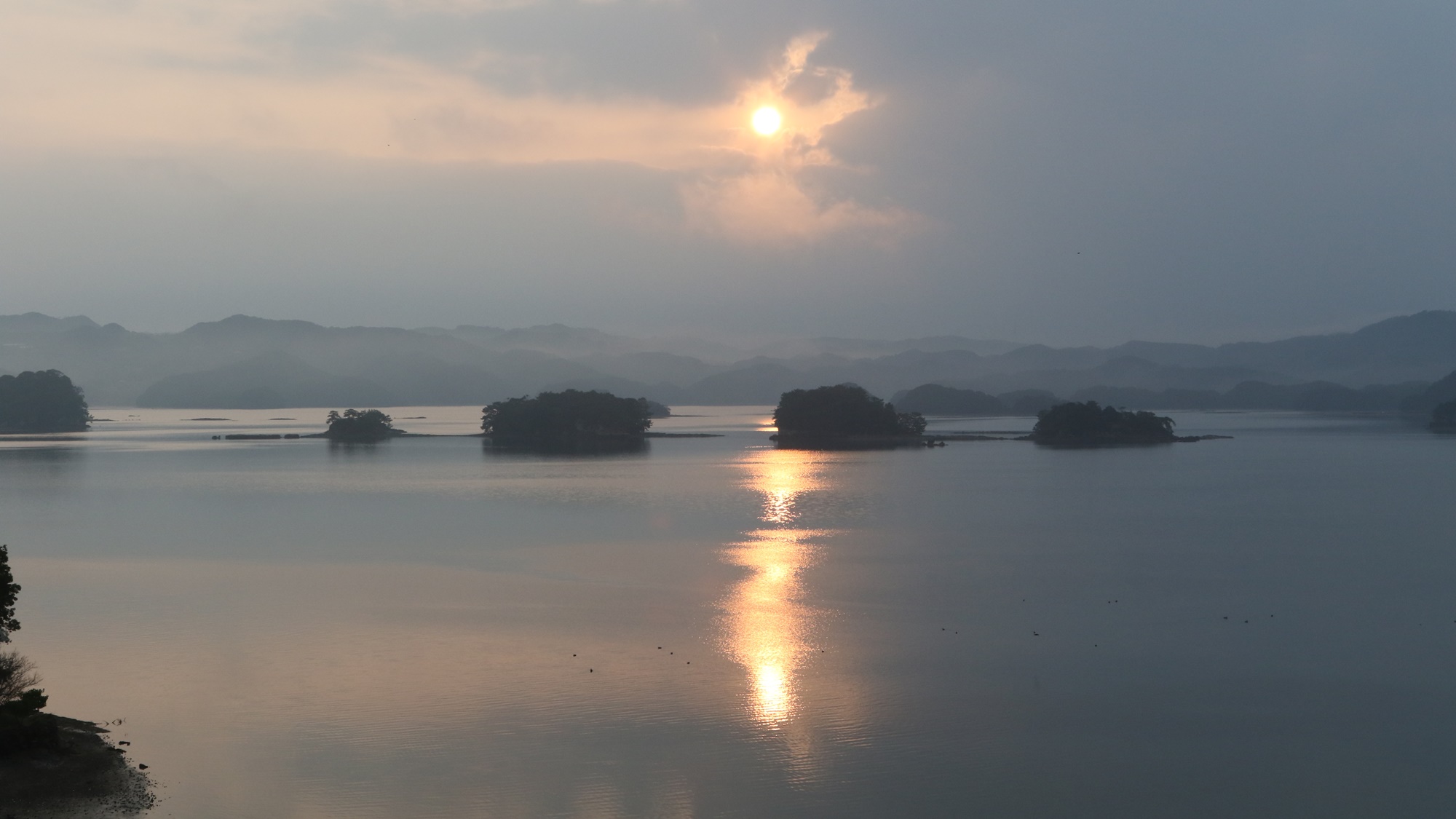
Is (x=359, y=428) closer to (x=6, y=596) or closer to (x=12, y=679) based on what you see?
(x=12, y=679)

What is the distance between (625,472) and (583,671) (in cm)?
4126

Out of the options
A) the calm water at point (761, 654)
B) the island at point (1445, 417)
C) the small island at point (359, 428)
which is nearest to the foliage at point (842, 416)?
the small island at point (359, 428)

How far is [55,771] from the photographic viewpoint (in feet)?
39.0

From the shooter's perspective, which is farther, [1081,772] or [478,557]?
[478,557]

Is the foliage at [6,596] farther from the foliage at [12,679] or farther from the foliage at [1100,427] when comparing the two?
the foliage at [1100,427]

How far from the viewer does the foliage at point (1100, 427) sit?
85.4m

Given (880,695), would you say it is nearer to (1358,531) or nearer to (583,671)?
(583,671)

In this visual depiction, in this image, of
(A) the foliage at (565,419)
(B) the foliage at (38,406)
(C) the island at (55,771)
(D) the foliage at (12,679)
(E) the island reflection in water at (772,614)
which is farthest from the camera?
(B) the foliage at (38,406)

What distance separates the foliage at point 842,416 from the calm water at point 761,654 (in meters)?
45.3

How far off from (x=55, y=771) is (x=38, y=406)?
112 meters

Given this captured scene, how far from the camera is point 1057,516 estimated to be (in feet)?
127

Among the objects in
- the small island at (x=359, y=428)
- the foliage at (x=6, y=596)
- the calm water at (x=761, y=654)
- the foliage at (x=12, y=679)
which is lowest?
the calm water at (x=761, y=654)

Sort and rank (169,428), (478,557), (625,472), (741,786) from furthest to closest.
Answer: (169,428) → (625,472) → (478,557) → (741,786)

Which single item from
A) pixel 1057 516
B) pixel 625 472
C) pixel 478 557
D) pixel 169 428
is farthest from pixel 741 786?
pixel 169 428
